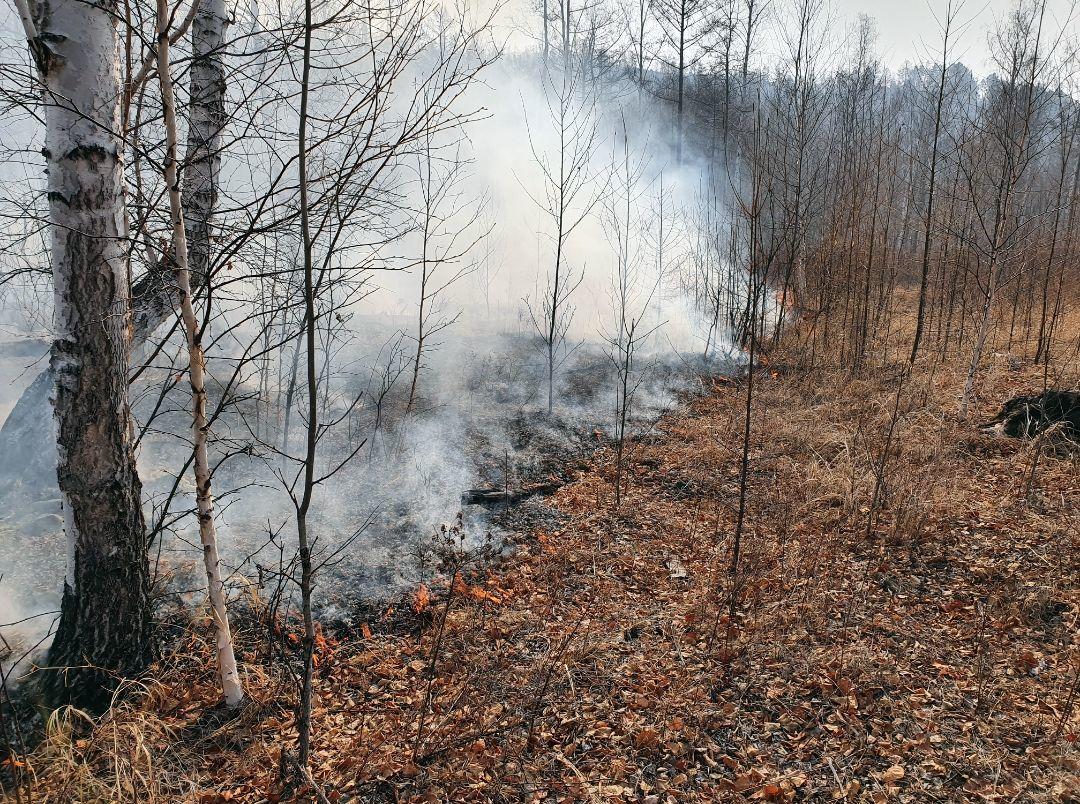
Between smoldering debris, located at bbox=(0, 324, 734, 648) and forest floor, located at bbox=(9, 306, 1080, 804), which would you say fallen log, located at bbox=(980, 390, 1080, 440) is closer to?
forest floor, located at bbox=(9, 306, 1080, 804)

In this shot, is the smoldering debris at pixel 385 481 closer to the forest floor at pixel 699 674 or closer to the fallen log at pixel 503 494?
the fallen log at pixel 503 494

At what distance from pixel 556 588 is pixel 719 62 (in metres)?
20.8

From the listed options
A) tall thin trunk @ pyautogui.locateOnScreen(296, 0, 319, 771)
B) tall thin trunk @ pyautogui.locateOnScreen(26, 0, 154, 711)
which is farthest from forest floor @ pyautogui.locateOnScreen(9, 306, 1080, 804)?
tall thin trunk @ pyautogui.locateOnScreen(296, 0, 319, 771)

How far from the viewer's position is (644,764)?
304 centimetres

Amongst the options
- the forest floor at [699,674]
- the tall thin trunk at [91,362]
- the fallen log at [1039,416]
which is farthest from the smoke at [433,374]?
the fallen log at [1039,416]

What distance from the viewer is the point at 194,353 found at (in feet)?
8.29

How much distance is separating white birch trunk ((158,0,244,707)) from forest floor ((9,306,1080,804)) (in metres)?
0.62

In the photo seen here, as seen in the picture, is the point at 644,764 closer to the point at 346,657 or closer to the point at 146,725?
the point at 346,657

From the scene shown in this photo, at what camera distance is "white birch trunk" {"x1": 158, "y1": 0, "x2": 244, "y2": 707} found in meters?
2.30

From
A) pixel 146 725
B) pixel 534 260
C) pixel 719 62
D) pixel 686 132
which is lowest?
pixel 146 725

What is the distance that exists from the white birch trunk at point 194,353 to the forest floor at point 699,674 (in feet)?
2.02

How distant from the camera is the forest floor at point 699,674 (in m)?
2.85

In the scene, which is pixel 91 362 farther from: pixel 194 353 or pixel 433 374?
pixel 433 374

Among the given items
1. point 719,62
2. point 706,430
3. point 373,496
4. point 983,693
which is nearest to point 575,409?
point 706,430
